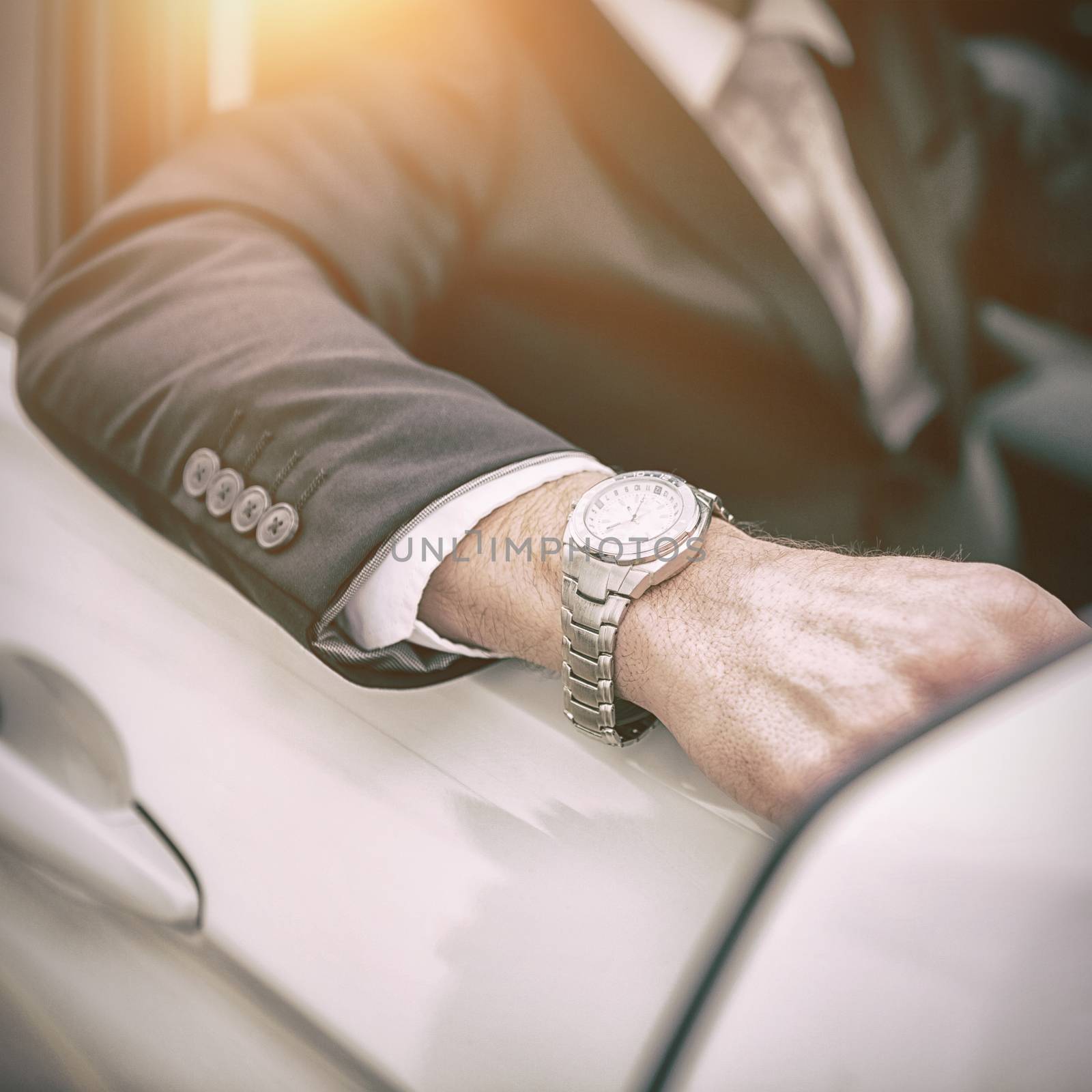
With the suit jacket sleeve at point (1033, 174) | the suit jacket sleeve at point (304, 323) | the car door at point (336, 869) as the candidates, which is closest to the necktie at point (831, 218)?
the suit jacket sleeve at point (1033, 174)

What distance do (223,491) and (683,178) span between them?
0.70 metres

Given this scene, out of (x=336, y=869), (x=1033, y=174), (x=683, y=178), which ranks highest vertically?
(x=1033, y=174)

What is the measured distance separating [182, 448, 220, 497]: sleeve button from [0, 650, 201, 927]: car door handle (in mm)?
266

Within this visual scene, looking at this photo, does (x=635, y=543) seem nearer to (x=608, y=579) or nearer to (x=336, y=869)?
(x=608, y=579)

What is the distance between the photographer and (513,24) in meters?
1.31

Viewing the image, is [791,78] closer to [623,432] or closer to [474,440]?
[623,432]

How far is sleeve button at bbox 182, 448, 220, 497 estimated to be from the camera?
0.95m

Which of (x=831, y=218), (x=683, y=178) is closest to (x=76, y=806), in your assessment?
(x=683, y=178)

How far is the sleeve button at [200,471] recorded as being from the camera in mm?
950

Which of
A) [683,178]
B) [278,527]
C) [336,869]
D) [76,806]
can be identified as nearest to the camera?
[336,869]

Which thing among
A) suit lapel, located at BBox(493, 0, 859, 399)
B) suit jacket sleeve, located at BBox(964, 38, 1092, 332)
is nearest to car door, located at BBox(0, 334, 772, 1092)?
suit lapel, located at BBox(493, 0, 859, 399)

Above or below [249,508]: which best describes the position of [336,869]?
below

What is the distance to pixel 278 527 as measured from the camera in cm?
90

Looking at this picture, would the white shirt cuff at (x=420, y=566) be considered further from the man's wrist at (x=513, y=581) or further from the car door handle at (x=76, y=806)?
the car door handle at (x=76, y=806)
